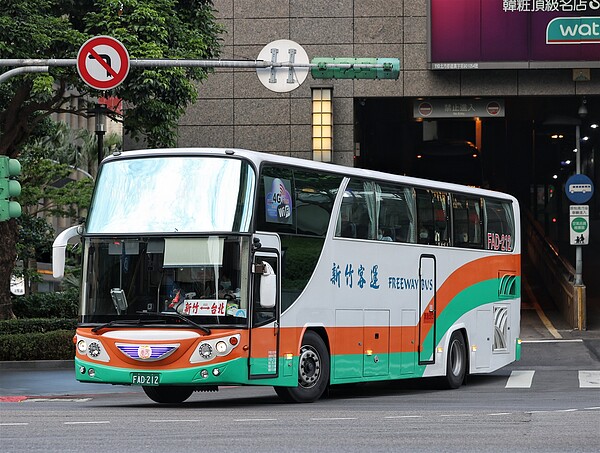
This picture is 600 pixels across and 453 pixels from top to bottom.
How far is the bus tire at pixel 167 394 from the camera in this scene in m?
18.7

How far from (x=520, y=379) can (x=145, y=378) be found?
10694 mm

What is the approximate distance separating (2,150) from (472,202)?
12.9m

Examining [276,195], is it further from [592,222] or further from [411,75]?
[592,222]

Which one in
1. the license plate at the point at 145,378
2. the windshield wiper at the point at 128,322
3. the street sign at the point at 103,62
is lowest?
the license plate at the point at 145,378

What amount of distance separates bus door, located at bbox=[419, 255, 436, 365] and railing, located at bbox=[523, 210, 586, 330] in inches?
555

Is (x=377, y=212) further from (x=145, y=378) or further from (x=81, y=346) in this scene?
(x=81, y=346)

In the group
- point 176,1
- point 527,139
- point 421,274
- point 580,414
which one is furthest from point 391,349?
point 527,139

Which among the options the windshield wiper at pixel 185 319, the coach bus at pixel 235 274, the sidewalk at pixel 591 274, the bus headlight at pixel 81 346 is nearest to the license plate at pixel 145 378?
the coach bus at pixel 235 274

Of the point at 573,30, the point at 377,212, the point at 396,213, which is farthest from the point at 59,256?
the point at 573,30

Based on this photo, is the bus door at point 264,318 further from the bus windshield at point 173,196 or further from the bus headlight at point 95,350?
the bus headlight at point 95,350

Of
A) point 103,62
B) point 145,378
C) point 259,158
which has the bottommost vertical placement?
point 145,378

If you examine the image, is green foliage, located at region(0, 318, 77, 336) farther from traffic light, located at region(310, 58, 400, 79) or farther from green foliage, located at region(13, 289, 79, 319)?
traffic light, located at region(310, 58, 400, 79)

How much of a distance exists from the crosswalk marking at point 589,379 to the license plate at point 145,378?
9.15 m

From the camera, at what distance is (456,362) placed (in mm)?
23516
